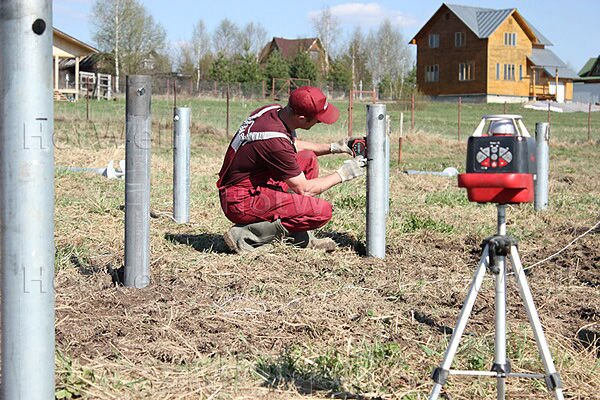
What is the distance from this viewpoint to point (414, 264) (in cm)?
590

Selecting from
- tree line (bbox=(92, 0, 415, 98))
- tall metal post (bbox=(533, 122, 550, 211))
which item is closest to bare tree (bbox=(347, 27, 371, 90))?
tree line (bbox=(92, 0, 415, 98))

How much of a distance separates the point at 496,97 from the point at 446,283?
58.7 m

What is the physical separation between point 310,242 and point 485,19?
207 feet

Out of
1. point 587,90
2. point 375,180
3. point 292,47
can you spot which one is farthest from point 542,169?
point 292,47

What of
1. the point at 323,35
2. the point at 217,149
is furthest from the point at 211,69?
the point at 217,149

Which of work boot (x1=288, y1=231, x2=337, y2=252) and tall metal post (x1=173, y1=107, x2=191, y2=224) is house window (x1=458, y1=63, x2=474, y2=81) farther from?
work boot (x1=288, y1=231, x2=337, y2=252)

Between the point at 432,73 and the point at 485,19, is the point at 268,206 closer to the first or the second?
the point at 485,19

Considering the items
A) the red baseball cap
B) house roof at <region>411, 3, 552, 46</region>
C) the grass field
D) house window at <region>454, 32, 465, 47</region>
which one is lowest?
the grass field

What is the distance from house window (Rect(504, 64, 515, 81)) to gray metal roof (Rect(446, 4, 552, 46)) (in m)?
3.19

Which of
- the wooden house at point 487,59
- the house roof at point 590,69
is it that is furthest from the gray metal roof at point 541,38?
the house roof at point 590,69

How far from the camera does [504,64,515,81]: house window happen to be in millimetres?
63344

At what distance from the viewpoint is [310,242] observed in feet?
20.7

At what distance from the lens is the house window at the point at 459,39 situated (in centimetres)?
6531

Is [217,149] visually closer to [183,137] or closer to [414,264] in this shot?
[183,137]
